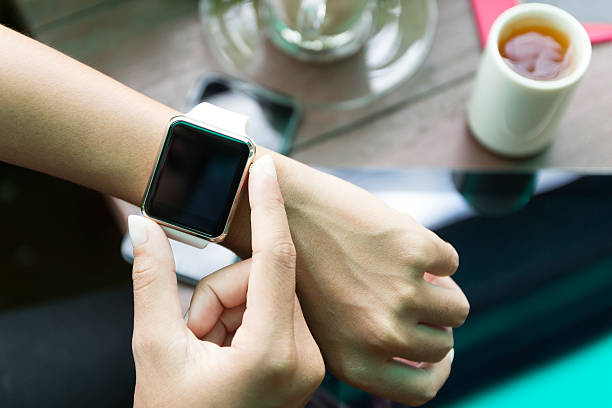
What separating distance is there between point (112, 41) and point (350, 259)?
0.46 m

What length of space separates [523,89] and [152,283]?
439mm

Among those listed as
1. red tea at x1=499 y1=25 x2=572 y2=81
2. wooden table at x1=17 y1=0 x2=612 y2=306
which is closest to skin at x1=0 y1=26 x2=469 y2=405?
wooden table at x1=17 y1=0 x2=612 y2=306

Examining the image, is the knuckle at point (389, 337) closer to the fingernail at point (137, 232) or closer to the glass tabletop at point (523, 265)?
the glass tabletop at point (523, 265)

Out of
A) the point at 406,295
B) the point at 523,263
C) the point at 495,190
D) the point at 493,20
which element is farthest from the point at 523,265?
the point at 493,20

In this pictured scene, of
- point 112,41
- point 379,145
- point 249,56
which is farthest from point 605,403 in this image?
point 112,41

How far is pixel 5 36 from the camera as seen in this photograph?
67cm

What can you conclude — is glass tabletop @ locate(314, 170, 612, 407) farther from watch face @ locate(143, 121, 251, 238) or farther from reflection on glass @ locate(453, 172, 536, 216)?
watch face @ locate(143, 121, 251, 238)

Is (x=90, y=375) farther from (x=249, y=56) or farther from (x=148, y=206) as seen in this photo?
(x=249, y=56)

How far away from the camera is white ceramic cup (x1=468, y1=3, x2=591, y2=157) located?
63 centimetres

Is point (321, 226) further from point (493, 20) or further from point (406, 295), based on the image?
point (493, 20)

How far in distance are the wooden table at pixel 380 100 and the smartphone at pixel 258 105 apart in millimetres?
19

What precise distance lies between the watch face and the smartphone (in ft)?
0.54

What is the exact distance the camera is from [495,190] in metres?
0.78

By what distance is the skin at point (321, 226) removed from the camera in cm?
67
